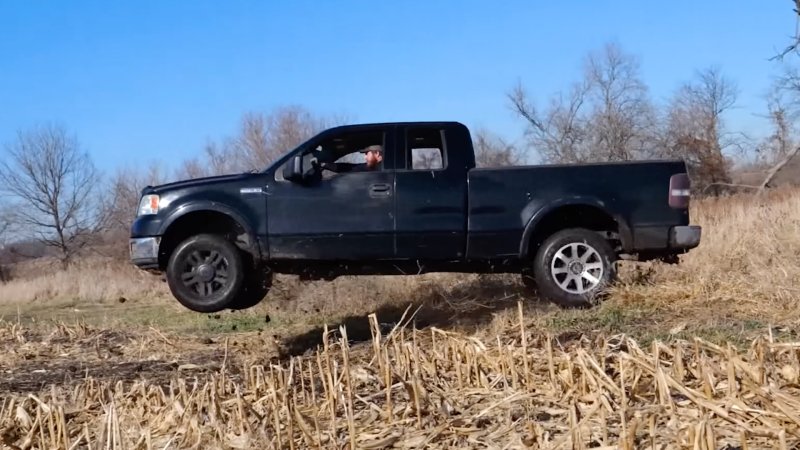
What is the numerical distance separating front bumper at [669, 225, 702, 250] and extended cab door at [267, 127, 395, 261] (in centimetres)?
261

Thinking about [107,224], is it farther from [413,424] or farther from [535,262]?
[413,424]

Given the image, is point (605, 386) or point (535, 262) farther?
point (535, 262)

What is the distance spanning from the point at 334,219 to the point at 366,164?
74 centimetres

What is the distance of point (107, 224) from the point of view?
34656mm

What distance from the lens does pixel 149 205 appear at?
7.96 m

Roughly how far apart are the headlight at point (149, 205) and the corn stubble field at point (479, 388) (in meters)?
1.31

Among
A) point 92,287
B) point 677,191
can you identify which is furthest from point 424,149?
point 92,287

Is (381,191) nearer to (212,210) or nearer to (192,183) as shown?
(212,210)

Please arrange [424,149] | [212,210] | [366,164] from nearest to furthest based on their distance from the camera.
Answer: [212,210] → [366,164] → [424,149]

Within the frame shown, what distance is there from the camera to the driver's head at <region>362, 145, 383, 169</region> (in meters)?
8.22

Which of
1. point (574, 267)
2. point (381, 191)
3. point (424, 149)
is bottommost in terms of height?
point (574, 267)

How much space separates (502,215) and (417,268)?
95 centimetres

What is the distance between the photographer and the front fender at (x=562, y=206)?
25.8 feet

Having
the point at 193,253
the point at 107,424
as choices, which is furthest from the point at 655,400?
the point at 193,253
